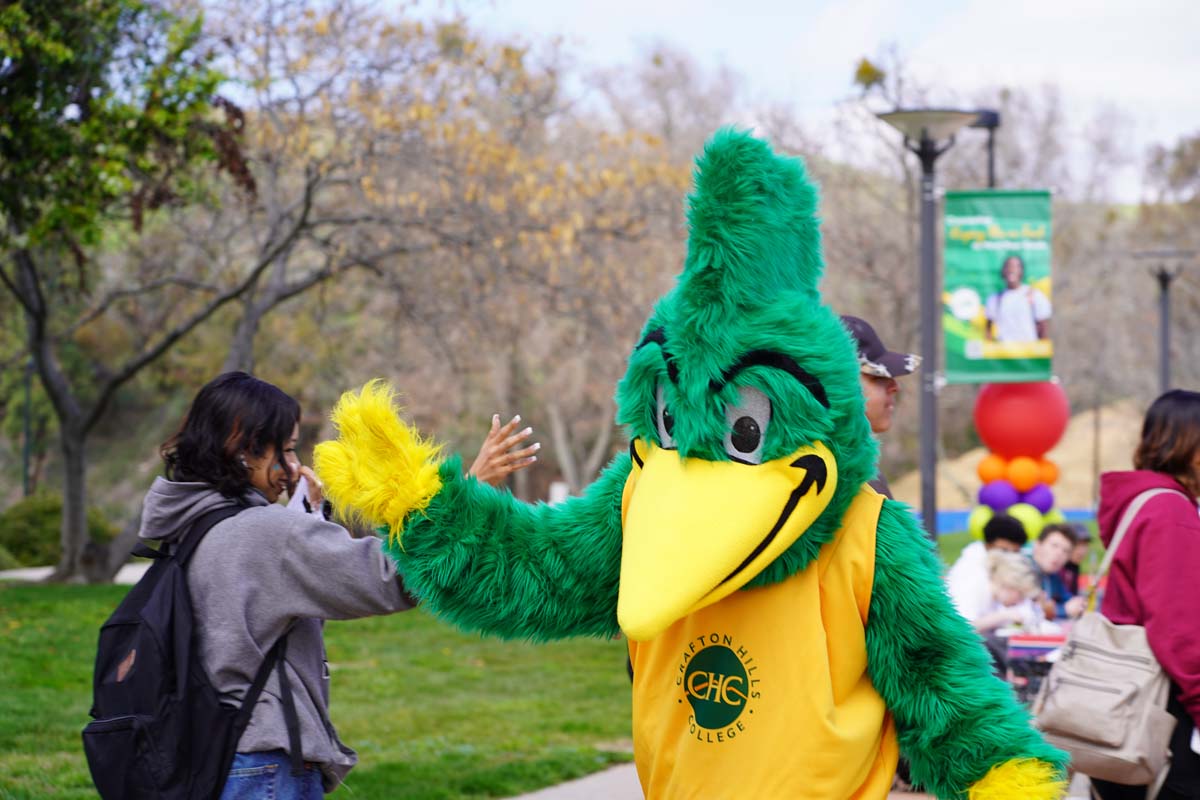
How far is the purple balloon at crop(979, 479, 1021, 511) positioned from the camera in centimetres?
1193

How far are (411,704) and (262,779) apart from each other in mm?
6655

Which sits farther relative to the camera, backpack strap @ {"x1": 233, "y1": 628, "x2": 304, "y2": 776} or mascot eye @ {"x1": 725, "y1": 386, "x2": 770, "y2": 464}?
backpack strap @ {"x1": 233, "y1": 628, "x2": 304, "y2": 776}

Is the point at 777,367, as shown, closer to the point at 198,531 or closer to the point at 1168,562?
the point at 198,531

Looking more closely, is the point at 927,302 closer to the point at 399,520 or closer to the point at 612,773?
the point at 612,773

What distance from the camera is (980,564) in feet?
24.3

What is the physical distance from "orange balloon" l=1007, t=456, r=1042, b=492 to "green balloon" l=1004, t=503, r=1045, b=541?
0.59ft

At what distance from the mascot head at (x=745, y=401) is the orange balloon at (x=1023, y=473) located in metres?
9.99

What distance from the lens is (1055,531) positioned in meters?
8.64

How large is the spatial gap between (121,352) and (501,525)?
82.4ft

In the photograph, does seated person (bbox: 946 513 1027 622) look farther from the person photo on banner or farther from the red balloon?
the red balloon

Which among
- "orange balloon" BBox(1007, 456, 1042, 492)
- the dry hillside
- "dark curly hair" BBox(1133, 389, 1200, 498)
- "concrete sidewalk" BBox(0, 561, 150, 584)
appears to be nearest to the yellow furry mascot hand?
"dark curly hair" BBox(1133, 389, 1200, 498)

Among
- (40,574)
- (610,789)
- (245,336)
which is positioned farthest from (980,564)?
(40,574)

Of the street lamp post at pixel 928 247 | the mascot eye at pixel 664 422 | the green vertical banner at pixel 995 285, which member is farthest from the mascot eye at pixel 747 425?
the green vertical banner at pixel 995 285

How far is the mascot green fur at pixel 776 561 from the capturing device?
2.42 m
